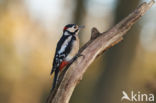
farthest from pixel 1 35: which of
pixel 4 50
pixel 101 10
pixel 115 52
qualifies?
pixel 115 52

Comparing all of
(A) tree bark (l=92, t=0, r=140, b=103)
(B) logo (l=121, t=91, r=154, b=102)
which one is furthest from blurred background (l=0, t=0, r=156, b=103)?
(A) tree bark (l=92, t=0, r=140, b=103)

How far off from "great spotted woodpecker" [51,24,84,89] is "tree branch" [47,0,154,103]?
0.26m

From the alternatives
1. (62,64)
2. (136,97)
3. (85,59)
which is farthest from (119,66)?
(85,59)

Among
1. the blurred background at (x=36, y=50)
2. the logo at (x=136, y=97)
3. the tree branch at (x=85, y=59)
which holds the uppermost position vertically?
the blurred background at (x=36, y=50)

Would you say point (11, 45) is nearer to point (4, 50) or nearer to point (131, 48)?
point (4, 50)

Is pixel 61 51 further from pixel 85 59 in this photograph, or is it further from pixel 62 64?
pixel 85 59

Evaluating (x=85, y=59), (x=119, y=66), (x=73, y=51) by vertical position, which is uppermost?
(x=119, y=66)

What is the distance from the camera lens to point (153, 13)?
12453 mm

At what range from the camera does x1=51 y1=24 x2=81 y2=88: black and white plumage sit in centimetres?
634

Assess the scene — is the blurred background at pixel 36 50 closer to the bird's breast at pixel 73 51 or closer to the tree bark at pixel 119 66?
the tree bark at pixel 119 66

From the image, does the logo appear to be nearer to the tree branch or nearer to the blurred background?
the blurred background

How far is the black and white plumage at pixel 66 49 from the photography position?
20.8 ft

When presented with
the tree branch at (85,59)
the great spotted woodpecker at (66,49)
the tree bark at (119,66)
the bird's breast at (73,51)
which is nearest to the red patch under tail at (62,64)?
the great spotted woodpecker at (66,49)

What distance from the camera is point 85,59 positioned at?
6016 mm
